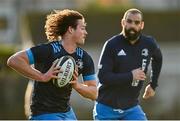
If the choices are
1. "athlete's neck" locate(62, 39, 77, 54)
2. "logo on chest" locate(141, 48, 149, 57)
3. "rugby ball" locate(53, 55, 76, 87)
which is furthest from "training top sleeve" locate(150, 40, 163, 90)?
"rugby ball" locate(53, 55, 76, 87)

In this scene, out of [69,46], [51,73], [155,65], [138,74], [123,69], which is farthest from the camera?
[155,65]

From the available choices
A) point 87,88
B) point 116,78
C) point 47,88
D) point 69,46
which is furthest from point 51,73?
point 116,78

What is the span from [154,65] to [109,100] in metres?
1.08

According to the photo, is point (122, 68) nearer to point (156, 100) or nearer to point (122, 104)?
point (122, 104)

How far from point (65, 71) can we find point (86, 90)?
1.48 ft

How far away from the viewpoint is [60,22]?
1103 cm

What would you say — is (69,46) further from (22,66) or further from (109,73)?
(109,73)

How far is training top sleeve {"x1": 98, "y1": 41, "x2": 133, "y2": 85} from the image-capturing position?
12727 millimetres

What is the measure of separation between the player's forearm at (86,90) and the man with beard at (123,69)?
176 centimetres

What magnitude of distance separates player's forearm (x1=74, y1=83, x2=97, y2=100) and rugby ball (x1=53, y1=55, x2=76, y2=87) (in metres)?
0.19

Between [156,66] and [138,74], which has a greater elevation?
[138,74]

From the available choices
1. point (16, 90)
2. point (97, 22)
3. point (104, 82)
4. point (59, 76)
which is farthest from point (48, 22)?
point (97, 22)

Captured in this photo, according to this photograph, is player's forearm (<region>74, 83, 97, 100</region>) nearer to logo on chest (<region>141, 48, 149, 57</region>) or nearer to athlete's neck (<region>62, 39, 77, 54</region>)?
athlete's neck (<region>62, 39, 77, 54</region>)

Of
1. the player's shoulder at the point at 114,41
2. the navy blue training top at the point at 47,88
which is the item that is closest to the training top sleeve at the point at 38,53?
the navy blue training top at the point at 47,88
